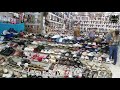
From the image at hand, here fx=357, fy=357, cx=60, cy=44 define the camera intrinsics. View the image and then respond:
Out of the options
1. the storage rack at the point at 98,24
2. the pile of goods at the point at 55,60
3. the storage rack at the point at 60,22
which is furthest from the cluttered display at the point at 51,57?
the storage rack at the point at 98,24

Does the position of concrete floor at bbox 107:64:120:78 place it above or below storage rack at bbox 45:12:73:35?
below

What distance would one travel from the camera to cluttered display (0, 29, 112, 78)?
5.88m

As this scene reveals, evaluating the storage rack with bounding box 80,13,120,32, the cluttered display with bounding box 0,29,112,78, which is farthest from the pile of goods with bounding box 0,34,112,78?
the storage rack with bounding box 80,13,120,32

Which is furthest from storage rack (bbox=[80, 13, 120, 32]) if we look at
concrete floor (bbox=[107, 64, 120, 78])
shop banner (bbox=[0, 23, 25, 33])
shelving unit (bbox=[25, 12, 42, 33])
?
shop banner (bbox=[0, 23, 25, 33])

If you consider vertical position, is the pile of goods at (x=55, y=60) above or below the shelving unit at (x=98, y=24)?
below

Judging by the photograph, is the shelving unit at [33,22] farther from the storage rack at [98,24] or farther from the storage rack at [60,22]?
the storage rack at [98,24]

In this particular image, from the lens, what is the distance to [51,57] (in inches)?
233

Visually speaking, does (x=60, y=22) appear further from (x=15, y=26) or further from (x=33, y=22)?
(x=15, y=26)

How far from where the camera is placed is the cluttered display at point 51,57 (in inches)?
232

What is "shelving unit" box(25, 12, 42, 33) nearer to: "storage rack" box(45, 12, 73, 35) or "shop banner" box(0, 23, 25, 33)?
"shop banner" box(0, 23, 25, 33)

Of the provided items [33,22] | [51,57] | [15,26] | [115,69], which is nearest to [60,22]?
[33,22]

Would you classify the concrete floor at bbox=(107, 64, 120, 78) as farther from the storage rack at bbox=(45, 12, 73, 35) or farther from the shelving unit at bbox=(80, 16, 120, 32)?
the storage rack at bbox=(45, 12, 73, 35)
